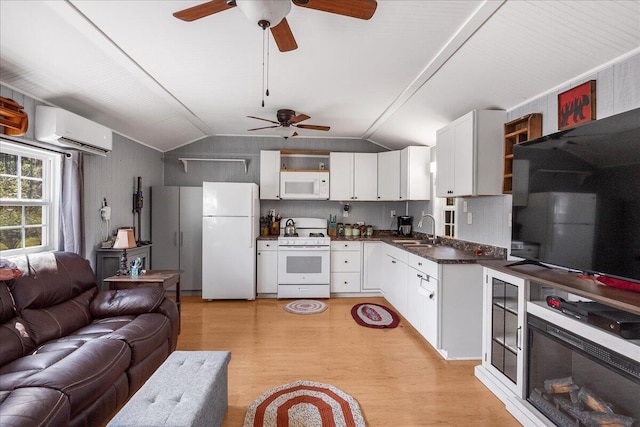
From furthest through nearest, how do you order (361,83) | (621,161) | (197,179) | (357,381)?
(197,179) < (361,83) < (357,381) < (621,161)

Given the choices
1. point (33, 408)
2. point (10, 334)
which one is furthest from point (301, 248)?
point (33, 408)

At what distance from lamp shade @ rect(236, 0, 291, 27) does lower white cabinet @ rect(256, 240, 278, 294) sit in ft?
11.4

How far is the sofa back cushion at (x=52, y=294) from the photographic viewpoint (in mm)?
2061

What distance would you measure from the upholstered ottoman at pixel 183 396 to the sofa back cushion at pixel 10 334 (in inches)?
35.0

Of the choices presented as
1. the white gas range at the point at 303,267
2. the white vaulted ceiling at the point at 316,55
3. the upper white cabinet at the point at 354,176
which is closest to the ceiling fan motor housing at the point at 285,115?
the white vaulted ceiling at the point at 316,55

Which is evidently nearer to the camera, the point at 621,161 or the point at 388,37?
the point at 621,161

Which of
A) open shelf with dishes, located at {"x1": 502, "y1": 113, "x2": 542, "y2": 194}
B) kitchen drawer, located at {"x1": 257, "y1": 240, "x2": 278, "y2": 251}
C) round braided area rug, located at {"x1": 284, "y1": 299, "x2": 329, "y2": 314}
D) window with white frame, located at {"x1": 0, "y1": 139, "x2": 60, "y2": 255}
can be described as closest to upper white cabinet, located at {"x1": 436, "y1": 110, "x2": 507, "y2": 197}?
open shelf with dishes, located at {"x1": 502, "y1": 113, "x2": 542, "y2": 194}

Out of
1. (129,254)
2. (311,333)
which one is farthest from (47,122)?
(311,333)

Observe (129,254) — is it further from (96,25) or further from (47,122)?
(96,25)

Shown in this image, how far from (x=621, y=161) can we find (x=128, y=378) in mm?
3090

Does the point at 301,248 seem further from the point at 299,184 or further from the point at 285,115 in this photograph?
the point at 285,115

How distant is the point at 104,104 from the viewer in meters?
3.12

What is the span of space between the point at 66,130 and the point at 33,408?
2279 mm

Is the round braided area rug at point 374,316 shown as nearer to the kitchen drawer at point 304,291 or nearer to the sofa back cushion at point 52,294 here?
the kitchen drawer at point 304,291
